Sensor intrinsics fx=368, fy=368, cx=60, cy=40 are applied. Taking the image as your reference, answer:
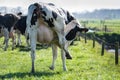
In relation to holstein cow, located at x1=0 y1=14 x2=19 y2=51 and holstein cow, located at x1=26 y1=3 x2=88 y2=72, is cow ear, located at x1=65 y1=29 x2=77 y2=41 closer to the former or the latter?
holstein cow, located at x1=26 y1=3 x2=88 y2=72

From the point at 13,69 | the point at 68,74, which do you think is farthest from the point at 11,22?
the point at 68,74

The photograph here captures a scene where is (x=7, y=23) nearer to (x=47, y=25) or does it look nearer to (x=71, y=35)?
(x=71, y=35)

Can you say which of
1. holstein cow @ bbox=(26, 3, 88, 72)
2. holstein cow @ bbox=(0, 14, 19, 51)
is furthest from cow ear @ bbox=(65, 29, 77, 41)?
holstein cow @ bbox=(0, 14, 19, 51)

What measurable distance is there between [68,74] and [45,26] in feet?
7.62

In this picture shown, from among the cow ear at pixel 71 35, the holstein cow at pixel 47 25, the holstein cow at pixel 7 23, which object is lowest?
the holstein cow at pixel 7 23

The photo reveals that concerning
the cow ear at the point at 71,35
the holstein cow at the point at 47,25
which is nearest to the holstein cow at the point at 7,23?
the cow ear at the point at 71,35

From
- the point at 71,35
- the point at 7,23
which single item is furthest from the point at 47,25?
the point at 7,23

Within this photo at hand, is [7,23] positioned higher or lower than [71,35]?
lower

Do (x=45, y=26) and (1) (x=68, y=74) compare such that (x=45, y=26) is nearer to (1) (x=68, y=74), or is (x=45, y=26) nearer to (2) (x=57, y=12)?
(2) (x=57, y=12)

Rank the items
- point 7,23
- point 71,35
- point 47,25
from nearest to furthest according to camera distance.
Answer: point 47,25 < point 71,35 < point 7,23

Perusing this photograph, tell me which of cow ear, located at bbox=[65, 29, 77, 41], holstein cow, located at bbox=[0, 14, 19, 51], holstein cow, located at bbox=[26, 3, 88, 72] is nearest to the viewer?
holstein cow, located at bbox=[26, 3, 88, 72]

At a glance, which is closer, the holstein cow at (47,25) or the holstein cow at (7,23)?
the holstein cow at (47,25)

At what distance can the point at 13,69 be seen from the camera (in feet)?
57.5

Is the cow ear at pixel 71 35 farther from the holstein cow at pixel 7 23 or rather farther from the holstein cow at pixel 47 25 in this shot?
the holstein cow at pixel 7 23
